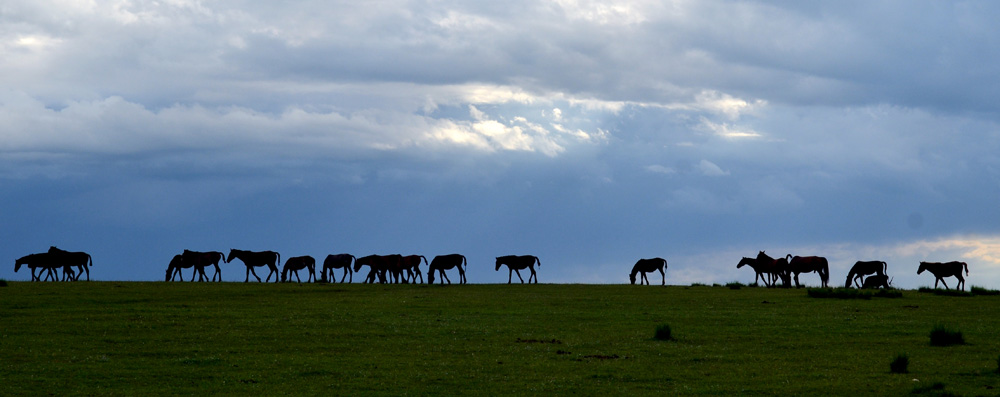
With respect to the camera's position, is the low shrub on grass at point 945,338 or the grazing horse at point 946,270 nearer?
the low shrub on grass at point 945,338

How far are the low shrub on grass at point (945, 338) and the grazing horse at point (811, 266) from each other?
27.8 metres

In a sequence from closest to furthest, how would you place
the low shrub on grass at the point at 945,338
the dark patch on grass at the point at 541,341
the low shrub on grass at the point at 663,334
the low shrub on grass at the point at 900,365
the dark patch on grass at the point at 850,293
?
1. the low shrub on grass at the point at 900,365
2. the low shrub on grass at the point at 945,338
3. the dark patch on grass at the point at 541,341
4. the low shrub on grass at the point at 663,334
5. the dark patch on grass at the point at 850,293

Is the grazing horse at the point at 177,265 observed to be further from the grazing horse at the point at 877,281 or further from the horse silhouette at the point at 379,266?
the grazing horse at the point at 877,281

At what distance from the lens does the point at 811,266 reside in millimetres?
50250

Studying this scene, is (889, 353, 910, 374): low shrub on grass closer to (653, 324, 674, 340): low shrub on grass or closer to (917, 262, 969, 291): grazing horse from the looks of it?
(653, 324, 674, 340): low shrub on grass

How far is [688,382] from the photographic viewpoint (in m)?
17.6

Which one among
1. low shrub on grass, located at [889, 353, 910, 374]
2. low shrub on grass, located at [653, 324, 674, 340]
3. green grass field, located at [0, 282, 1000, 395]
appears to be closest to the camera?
green grass field, located at [0, 282, 1000, 395]

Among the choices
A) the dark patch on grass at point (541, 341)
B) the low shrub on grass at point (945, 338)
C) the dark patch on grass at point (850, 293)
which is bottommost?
the dark patch on grass at point (541, 341)

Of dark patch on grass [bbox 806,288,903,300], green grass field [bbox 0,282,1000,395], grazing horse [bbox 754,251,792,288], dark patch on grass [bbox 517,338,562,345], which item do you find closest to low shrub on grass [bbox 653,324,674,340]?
green grass field [bbox 0,282,1000,395]

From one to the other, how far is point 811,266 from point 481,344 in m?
32.5

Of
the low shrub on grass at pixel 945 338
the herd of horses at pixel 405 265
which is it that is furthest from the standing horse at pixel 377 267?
the low shrub on grass at pixel 945 338

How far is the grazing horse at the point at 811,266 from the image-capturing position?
50.3 m

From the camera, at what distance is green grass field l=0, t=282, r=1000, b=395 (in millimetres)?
17453

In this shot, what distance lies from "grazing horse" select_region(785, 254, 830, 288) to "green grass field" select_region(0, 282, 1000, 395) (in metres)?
12.3
